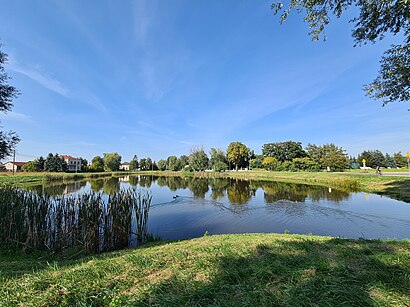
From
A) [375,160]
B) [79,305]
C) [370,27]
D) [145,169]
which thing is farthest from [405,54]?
[145,169]

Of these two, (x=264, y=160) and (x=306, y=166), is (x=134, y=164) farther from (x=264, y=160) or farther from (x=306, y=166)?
(x=306, y=166)

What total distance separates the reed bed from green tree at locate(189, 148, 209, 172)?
5550 cm

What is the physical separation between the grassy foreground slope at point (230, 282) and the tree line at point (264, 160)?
45.6 meters

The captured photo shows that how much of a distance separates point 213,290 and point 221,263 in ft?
2.94

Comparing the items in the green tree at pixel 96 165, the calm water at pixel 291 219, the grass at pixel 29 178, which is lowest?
the calm water at pixel 291 219

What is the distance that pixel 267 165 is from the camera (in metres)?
57.8

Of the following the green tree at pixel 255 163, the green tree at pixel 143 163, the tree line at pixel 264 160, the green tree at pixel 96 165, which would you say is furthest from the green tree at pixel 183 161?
the green tree at pixel 96 165

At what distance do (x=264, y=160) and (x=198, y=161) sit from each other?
67.0ft

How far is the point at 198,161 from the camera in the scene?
207 feet

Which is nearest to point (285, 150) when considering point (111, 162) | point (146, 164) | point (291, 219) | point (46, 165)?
point (291, 219)

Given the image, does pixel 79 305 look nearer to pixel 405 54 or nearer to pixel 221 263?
pixel 221 263

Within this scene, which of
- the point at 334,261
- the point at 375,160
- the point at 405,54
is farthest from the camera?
the point at 375,160

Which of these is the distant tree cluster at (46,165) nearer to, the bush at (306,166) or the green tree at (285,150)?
the bush at (306,166)

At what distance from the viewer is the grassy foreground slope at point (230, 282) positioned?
2.15 m
